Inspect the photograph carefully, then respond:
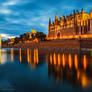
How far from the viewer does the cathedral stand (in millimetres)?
58094

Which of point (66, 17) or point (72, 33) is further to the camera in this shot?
point (66, 17)

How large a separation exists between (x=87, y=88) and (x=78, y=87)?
0.35m

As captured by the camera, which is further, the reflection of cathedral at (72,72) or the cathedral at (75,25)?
the cathedral at (75,25)

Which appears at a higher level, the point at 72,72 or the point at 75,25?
the point at 75,25

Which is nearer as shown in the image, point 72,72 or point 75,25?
point 72,72

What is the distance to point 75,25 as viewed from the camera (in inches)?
2530

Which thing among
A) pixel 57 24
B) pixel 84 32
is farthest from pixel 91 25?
pixel 57 24

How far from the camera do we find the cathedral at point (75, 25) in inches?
2287

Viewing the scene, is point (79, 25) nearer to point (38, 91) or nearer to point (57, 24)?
point (57, 24)

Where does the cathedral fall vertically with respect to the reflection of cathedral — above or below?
above

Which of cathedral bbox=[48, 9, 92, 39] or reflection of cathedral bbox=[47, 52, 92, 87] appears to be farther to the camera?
cathedral bbox=[48, 9, 92, 39]

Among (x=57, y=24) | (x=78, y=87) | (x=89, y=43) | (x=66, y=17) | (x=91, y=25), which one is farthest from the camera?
(x=57, y=24)

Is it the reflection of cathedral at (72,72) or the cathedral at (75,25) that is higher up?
the cathedral at (75,25)

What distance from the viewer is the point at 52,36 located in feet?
289
